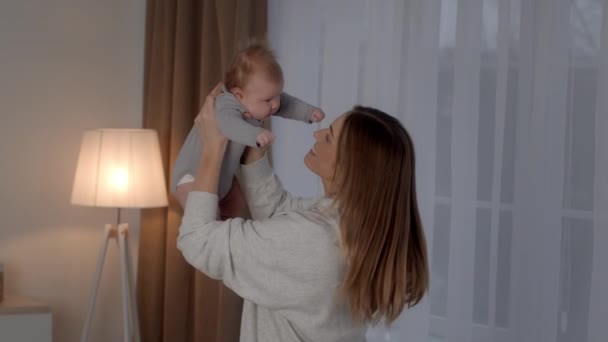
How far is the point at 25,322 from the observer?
3.39 meters

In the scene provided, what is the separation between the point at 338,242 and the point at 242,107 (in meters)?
0.48

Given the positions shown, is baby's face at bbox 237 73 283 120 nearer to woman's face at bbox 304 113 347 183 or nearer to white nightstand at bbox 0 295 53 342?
woman's face at bbox 304 113 347 183

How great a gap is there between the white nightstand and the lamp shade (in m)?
0.46

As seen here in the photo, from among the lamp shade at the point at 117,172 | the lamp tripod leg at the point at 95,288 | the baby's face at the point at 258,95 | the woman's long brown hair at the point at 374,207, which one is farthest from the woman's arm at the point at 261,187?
the lamp tripod leg at the point at 95,288

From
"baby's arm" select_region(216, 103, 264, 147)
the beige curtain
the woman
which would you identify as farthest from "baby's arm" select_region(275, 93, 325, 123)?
the beige curtain

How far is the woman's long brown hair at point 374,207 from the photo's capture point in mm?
1729

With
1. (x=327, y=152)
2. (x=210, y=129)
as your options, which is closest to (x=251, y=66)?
(x=210, y=129)

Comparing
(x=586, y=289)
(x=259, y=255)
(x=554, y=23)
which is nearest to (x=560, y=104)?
(x=554, y=23)

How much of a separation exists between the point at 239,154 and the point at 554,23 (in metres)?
1.04

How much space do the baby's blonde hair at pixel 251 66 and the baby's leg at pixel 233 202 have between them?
264mm

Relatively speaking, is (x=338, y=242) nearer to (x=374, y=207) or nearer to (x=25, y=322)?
(x=374, y=207)

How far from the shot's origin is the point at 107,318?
393cm

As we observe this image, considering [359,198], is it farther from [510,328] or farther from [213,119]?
[510,328]

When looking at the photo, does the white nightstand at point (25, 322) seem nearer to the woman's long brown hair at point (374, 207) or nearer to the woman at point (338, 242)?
the woman at point (338, 242)
